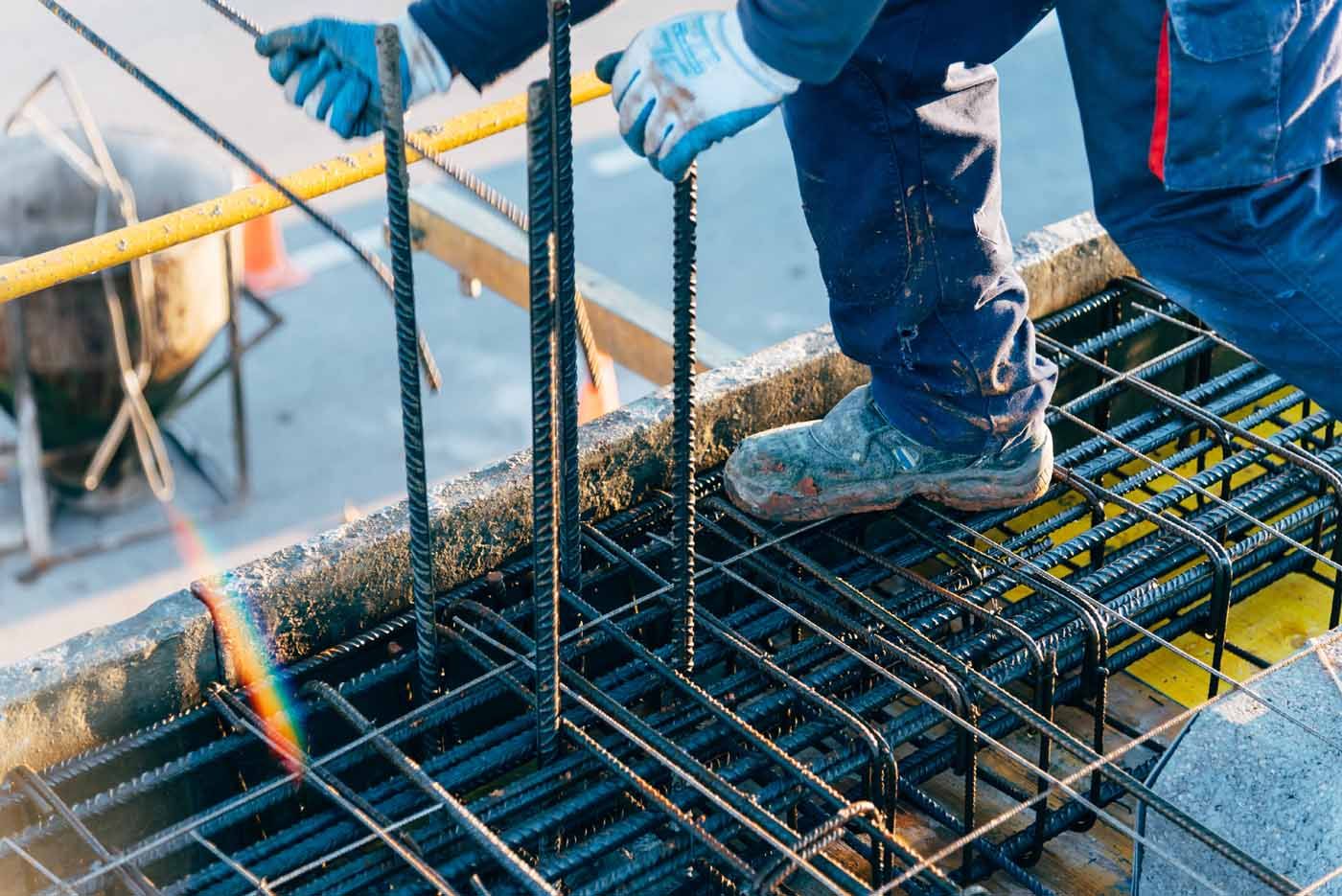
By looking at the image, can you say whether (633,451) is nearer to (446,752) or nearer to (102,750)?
(446,752)

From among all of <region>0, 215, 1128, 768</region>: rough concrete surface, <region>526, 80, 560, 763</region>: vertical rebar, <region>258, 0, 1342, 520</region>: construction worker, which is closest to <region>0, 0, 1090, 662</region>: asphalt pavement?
<region>0, 215, 1128, 768</region>: rough concrete surface

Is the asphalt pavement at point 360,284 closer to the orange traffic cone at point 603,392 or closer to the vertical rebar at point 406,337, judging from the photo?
the orange traffic cone at point 603,392

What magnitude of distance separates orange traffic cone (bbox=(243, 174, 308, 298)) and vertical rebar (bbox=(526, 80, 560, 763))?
239 inches

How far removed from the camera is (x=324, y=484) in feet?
23.0

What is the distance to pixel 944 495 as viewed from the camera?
120 inches

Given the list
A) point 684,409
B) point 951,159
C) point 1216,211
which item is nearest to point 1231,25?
point 1216,211

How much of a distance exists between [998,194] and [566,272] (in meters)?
0.91

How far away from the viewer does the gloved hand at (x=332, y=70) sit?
2604 mm

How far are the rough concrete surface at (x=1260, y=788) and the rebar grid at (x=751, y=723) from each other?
0.04 meters

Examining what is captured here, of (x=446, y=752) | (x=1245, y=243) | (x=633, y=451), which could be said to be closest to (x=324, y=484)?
(x=633, y=451)

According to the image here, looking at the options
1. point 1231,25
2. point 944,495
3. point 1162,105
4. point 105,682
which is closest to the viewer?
point 1231,25

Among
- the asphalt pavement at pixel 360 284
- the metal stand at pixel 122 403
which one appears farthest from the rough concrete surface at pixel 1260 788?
the metal stand at pixel 122 403

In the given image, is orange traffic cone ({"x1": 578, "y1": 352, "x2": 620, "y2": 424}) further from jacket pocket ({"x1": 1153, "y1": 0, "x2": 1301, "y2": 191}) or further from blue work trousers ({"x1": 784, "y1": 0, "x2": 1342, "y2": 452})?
jacket pocket ({"x1": 1153, "y1": 0, "x2": 1301, "y2": 191})

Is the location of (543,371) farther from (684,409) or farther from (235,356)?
(235,356)
